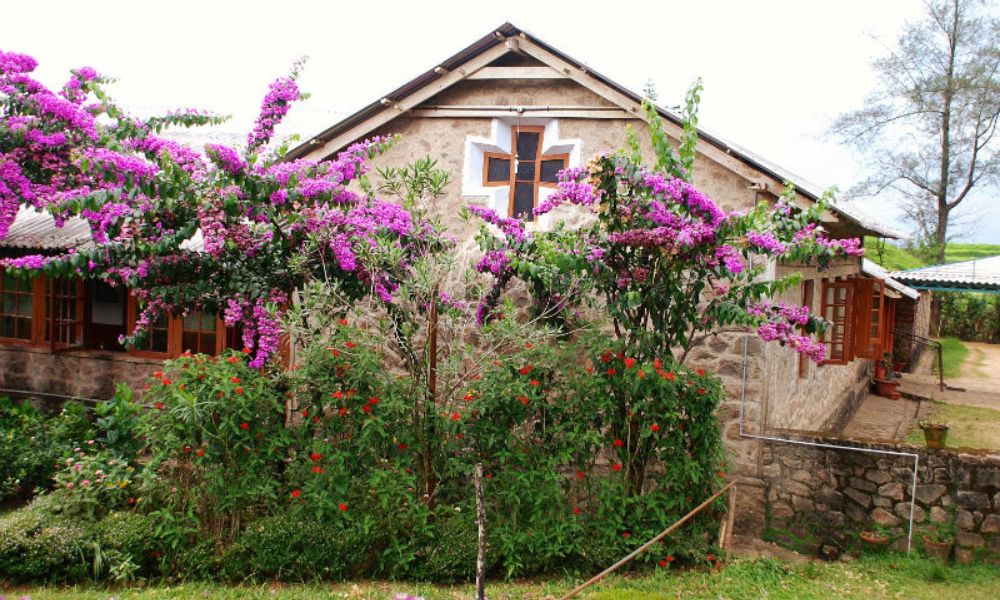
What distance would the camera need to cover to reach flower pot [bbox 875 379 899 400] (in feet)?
57.4

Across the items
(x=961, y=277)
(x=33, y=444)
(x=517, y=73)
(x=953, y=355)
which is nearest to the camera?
(x=33, y=444)

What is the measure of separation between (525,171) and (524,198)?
0.35 m

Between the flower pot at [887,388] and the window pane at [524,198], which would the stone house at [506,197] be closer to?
the window pane at [524,198]

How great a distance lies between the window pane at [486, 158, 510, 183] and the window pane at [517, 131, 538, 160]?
0.69 feet

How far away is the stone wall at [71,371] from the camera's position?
11.4 m

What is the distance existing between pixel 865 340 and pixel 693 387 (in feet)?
24.1

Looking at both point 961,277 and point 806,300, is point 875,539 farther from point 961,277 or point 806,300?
point 961,277

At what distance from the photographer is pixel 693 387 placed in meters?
7.10

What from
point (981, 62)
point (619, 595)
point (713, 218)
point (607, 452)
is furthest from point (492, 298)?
point (981, 62)

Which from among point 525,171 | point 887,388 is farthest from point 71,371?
point 887,388

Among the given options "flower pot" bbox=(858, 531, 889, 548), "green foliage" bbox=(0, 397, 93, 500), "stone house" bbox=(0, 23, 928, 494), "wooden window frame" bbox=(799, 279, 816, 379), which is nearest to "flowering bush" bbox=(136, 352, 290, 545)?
"green foliage" bbox=(0, 397, 93, 500)

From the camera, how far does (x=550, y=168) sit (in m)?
9.52

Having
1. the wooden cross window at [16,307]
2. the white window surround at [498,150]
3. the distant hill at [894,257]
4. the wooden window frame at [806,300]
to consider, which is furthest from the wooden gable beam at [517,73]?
the distant hill at [894,257]

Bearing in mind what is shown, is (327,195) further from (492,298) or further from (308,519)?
(308,519)
